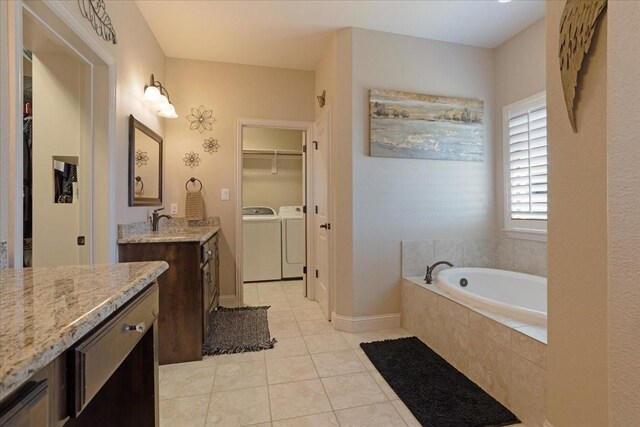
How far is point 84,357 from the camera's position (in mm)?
578

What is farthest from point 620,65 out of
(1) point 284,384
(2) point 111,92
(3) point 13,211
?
(2) point 111,92

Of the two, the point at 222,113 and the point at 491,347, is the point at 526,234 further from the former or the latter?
the point at 222,113

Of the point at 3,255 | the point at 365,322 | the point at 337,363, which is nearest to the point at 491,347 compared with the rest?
the point at 337,363

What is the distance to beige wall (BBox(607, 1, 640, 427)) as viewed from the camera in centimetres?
59

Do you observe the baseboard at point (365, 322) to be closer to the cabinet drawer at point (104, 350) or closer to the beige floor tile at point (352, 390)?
the beige floor tile at point (352, 390)

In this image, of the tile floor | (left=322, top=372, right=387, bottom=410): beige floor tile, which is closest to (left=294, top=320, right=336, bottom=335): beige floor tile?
the tile floor

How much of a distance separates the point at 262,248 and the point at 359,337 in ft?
6.95

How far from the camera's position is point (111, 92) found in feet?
6.09

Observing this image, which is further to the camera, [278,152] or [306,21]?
[278,152]

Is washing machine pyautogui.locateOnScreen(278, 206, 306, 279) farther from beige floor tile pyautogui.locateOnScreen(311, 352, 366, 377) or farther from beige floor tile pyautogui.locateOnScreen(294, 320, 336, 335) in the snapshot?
beige floor tile pyautogui.locateOnScreen(311, 352, 366, 377)

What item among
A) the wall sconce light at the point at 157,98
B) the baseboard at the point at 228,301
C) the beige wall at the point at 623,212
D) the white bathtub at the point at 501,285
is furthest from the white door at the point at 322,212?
the beige wall at the point at 623,212

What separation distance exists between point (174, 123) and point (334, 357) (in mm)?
2610

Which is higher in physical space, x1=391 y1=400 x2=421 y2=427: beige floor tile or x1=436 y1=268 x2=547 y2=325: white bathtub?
x1=436 y1=268 x2=547 y2=325: white bathtub

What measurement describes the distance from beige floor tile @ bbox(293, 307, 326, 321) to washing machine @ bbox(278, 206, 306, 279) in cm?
115
